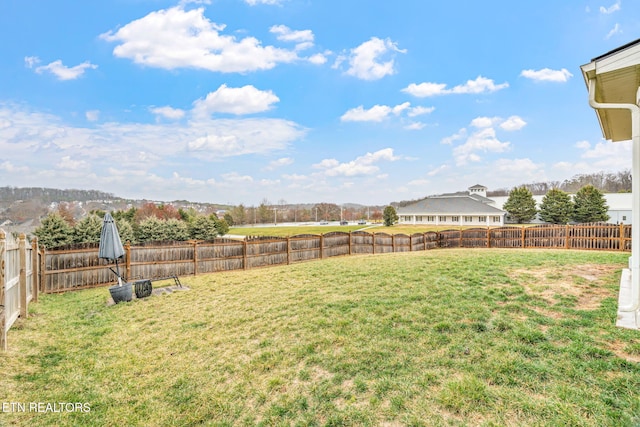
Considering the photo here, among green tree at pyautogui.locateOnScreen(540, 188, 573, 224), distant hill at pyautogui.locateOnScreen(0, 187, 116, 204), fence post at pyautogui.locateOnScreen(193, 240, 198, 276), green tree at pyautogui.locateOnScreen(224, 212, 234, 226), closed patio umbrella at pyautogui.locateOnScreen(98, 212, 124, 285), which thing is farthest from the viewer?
green tree at pyautogui.locateOnScreen(224, 212, 234, 226)

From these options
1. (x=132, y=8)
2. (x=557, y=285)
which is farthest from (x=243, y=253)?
(x=557, y=285)

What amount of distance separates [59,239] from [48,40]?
11438 mm

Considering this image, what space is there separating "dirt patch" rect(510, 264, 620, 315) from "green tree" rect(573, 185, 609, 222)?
38.3 meters

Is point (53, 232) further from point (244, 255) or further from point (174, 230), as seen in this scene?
point (244, 255)

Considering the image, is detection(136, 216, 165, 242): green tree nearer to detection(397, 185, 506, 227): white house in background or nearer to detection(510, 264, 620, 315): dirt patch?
detection(510, 264, 620, 315): dirt patch

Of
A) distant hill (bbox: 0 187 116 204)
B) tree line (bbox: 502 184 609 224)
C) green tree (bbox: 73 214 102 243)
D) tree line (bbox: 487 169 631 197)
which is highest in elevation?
tree line (bbox: 487 169 631 197)

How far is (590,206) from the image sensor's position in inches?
1447

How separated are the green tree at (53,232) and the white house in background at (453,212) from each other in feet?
136

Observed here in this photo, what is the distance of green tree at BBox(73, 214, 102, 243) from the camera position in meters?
19.0

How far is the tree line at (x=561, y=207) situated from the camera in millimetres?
36656

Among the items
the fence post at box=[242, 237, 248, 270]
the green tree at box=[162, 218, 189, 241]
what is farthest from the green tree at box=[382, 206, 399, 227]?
the fence post at box=[242, 237, 248, 270]

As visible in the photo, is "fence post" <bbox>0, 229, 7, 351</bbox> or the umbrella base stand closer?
"fence post" <bbox>0, 229, 7, 351</bbox>

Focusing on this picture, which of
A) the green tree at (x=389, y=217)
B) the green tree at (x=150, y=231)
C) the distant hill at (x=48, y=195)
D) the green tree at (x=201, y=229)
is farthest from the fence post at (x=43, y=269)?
the green tree at (x=389, y=217)

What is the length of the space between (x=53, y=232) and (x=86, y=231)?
1.70m
